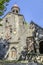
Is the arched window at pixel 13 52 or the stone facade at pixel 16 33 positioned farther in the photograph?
the arched window at pixel 13 52

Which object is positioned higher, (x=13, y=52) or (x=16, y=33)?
(x=16, y=33)

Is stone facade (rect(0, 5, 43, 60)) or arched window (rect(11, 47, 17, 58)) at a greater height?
stone facade (rect(0, 5, 43, 60))

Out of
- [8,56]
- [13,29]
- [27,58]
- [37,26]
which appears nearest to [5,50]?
[8,56]

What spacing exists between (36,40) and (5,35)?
992cm

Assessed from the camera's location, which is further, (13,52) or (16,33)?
(16,33)

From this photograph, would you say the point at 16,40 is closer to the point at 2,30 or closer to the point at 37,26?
the point at 2,30

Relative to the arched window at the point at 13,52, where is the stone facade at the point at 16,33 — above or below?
above

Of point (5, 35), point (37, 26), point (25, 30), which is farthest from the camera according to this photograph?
point (5, 35)

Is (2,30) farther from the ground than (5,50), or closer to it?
farther from the ground

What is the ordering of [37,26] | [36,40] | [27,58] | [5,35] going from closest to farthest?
[27,58] < [36,40] < [37,26] < [5,35]

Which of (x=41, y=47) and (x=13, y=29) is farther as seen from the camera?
(x=13, y=29)

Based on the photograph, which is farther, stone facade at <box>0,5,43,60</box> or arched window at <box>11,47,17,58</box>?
arched window at <box>11,47,17,58</box>

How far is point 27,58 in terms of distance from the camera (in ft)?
79.2

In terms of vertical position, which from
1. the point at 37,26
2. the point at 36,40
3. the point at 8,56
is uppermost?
the point at 37,26
